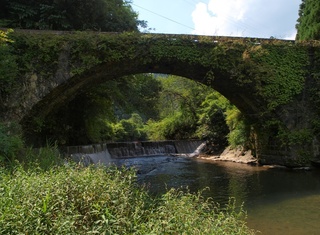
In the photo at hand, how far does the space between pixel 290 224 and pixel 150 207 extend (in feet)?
8.50

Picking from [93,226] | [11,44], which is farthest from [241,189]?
[11,44]

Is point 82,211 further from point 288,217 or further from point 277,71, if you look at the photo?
point 277,71

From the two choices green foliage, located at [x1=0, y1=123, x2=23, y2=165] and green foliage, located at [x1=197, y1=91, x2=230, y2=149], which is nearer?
green foliage, located at [x1=0, y1=123, x2=23, y2=165]

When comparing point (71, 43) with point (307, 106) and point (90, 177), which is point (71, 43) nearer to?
point (90, 177)

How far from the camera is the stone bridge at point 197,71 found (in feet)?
35.2

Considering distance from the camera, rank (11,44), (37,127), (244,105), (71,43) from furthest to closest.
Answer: (244,105) < (37,127) < (71,43) < (11,44)

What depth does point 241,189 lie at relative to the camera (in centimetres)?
909

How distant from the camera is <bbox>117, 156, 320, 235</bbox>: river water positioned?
5741 mm

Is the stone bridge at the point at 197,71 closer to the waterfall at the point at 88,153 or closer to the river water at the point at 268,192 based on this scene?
the waterfall at the point at 88,153

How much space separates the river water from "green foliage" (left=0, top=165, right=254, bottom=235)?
1.77 m

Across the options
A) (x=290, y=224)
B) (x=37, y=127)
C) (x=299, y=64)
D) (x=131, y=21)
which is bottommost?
(x=290, y=224)

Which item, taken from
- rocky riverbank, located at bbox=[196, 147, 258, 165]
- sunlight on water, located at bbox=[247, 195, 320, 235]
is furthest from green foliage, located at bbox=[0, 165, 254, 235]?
rocky riverbank, located at bbox=[196, 147, 258, 165]

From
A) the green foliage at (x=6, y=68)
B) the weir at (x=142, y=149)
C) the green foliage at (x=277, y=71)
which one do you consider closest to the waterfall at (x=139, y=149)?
the weir at (x=142, y=149)

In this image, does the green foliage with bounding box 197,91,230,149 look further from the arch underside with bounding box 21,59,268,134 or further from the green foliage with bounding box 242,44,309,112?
the green foliage with bounding box 242,44,309,112
